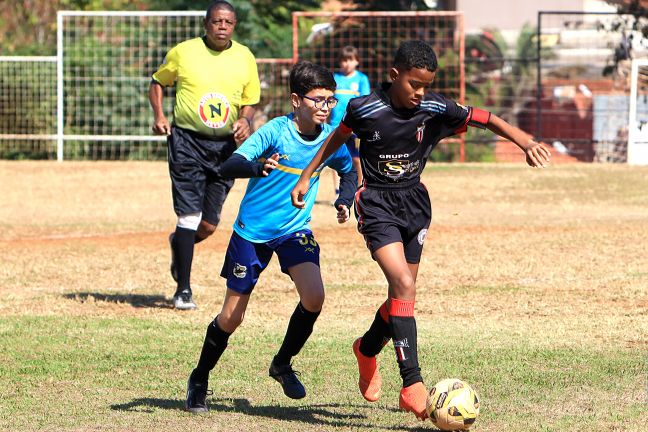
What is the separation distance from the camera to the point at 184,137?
1000 centimetres

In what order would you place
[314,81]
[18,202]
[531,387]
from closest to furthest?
1. [314,81]
2. [531,387]
3. [18,202]

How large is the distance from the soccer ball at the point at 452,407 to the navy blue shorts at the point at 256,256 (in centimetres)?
116

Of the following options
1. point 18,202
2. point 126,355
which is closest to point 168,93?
point 18,202

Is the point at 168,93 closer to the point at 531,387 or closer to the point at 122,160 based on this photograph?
the point at 122,160

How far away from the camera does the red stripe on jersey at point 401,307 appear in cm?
628

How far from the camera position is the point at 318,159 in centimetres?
647

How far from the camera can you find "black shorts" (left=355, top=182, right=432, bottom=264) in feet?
21.0

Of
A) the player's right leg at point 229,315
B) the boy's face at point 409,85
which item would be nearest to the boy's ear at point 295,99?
the boy's face at point 409,85

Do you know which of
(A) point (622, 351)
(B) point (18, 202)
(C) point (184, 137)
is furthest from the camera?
(B) point (18, 202)

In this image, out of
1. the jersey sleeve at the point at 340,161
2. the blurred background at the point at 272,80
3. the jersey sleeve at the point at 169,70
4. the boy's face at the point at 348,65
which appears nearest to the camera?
the jersey sleeve at the point at 340,161

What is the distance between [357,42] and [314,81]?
19.5 m

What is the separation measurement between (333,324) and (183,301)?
1.33 metres

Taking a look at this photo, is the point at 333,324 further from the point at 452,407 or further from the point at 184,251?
the point at 452,407

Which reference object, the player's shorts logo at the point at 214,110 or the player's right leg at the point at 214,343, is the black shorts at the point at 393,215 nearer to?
the player's right leg at the point at 214,343
